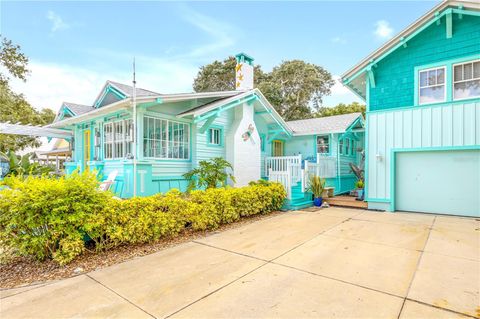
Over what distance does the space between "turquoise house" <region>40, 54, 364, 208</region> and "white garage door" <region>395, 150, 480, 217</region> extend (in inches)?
134

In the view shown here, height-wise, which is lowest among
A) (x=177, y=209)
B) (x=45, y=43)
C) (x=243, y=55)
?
(x=177, y=209)

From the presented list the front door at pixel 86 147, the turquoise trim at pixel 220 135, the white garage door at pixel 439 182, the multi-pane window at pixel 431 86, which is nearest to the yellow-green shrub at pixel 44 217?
the turquoise trim at pixel 220 135

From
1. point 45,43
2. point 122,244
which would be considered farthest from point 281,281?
point 45,43

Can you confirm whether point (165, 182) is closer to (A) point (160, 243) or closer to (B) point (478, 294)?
(A) point (160, 243)

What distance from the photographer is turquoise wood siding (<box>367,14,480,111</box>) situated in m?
7.96

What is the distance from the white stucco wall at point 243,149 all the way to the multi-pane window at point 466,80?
7.13 meters

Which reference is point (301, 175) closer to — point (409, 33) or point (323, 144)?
point (323, 144)

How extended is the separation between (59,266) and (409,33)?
11676 mm

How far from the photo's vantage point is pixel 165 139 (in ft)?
30.5

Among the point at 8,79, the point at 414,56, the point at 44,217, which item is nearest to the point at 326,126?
the point at 414,56

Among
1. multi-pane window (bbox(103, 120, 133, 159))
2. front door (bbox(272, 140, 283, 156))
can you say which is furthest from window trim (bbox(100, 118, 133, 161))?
front door (bbox(272, 140, 283, 156))

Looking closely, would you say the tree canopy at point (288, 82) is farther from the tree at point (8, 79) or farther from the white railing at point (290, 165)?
the tree at point (8, 79)

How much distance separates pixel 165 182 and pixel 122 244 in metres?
4.10

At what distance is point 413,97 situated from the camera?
8773 millimetres
